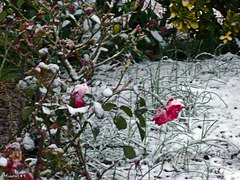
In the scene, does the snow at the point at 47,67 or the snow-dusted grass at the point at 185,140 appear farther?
the snow-dusted grass at the point at 185,140

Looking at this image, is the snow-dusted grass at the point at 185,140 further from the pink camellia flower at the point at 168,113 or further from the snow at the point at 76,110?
the snow at the point at 76,110

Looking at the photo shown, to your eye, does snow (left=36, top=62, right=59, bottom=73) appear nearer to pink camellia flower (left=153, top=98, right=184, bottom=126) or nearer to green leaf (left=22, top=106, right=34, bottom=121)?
green leaf (left=22, top=106, right=34, bottom=121)

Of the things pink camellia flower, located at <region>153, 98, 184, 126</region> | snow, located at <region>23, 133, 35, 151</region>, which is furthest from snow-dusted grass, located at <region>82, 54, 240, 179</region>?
snow, located at <region>23, 133, 35, 151</region>

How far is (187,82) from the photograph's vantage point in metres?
3.06

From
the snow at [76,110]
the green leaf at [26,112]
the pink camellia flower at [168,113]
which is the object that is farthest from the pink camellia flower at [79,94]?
the pink camellia flower at [168,113]

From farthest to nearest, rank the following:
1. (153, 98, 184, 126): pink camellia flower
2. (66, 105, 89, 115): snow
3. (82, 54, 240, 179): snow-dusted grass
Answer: (82, 54, 240, 179): snow-dusted grass
(153, 98, 184, 126): pink camellia flower
(66, 105, 89, 115): snow

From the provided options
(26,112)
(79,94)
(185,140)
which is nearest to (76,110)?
(79,94)

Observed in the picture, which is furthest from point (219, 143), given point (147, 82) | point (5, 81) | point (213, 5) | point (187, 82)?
point (213, 5)

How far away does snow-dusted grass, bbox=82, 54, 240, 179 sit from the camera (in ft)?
6.97

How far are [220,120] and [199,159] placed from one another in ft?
1.63

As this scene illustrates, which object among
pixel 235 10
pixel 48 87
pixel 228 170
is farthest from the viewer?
pixel 235 10

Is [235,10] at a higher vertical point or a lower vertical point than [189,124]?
higher

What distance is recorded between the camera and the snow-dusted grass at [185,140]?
2.12m

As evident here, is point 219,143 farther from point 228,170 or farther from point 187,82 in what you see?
point 187,82
